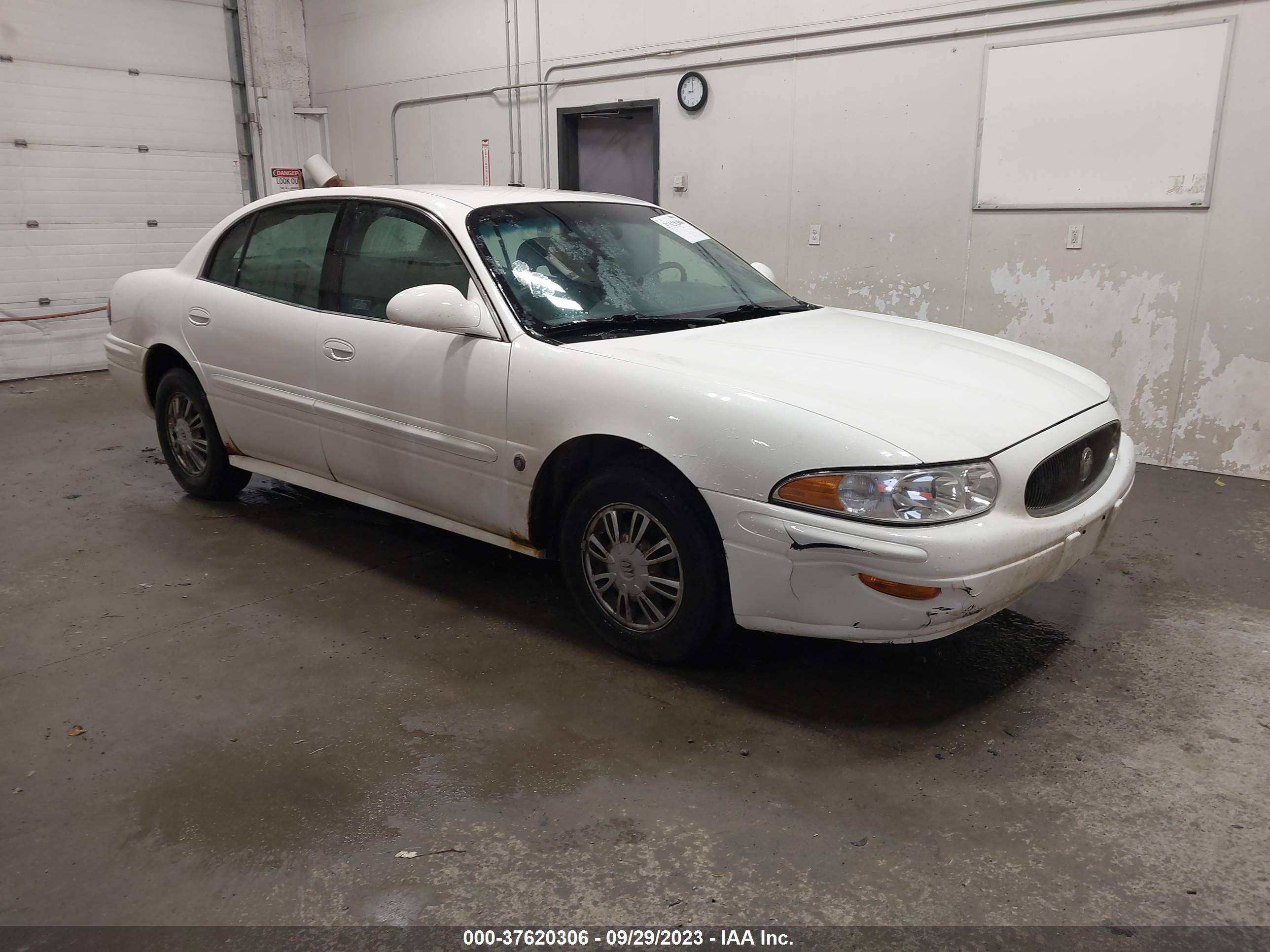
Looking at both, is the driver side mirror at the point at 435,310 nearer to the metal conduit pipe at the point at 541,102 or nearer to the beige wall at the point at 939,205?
the beige wall at the point at 939,205

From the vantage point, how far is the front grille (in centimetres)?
248

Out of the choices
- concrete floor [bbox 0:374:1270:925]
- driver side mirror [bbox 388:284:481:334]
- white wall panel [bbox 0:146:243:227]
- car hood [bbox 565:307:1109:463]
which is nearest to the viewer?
concrete floor [bbox 0:374:1270:925]

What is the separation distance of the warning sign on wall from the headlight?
8.91 meters

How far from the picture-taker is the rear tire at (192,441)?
4.17m

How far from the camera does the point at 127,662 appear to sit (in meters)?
2.90

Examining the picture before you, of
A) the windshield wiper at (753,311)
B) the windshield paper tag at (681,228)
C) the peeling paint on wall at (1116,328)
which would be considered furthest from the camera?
the peeling paint on wall at (1116,328)

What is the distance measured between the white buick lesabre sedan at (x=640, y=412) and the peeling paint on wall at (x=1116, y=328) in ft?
8.14

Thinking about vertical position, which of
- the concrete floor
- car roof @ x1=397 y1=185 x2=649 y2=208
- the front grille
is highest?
car roof @ x1=397 y1=185 x2=649 y2=208

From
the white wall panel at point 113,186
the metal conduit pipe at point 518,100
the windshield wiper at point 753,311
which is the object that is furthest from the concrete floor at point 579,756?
the white wall panel at point 113,186

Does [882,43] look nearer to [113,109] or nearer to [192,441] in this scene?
[192,441]

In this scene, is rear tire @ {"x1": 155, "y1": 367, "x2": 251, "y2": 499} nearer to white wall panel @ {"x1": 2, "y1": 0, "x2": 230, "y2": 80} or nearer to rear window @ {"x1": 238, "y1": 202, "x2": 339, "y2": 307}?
rear window @ {"x1": 238, "y1": 202, "x2": 339, "y2": 307}

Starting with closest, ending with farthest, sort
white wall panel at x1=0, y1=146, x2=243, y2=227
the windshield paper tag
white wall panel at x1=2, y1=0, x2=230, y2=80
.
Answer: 1. the windshield paper tag
2. white wall panel at x1=2, y1=0, x2=230, y2=80
3. white wall panel at x1=0, y1=146, x2=243, y2=227

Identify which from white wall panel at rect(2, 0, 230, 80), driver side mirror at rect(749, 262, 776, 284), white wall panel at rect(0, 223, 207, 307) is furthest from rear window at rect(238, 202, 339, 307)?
white wall panel at rect(2, 0, 230, 80)

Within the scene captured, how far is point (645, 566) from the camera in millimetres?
2734
